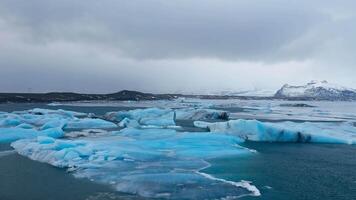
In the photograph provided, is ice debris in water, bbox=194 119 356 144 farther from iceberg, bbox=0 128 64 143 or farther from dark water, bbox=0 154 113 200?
dark water, bbox=0 154 113 200

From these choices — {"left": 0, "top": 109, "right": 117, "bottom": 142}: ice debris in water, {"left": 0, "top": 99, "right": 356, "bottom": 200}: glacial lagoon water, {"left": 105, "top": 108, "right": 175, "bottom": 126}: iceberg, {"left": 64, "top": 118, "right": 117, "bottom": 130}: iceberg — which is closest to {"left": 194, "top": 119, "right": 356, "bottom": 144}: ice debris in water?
{"left": 0, "top": 99, "right": 356, "bottom": 200}: glacial lagoon water

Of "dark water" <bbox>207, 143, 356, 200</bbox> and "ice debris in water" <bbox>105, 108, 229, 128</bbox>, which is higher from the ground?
"ice debris in water" <bbox>105, 108, 229, 128</bbox>

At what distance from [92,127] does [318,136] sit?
14.7 meters

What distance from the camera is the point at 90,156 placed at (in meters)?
15.1

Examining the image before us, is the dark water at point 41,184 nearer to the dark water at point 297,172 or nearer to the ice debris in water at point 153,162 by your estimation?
the ice debris in water at point 153,162

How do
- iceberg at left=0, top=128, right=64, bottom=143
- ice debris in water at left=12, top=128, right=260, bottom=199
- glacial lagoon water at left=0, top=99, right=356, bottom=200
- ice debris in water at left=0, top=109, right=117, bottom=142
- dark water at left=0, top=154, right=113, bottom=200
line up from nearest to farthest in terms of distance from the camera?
1. dark water at left=0, top=154, right=113, bottom=200
2. glacial lagoon water at left=0, top=99, right=356, bottom=200
3. ice debris in water at left=12, top=128, right=260, bottom=199
4. iceberg at left=0, top=128, right=64, bottom=143
5. ice debris in water at left=0, top=109, right=117, bottom=142

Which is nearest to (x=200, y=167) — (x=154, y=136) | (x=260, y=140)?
(x=154, y=136)

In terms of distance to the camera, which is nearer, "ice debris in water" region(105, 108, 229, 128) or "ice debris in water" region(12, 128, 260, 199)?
"ice debris in water" region(12, 128, 260, 199)

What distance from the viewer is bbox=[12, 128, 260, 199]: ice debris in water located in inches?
434

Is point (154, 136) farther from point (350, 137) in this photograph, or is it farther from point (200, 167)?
point (350, 137)

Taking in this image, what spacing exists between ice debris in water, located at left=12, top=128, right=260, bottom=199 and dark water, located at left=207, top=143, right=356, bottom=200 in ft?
2.33

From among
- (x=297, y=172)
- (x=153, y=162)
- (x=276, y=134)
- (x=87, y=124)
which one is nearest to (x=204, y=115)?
(x=87, y=124)

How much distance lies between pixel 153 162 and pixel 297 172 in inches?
197

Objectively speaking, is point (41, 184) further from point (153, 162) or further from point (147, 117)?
point (147, 117)
